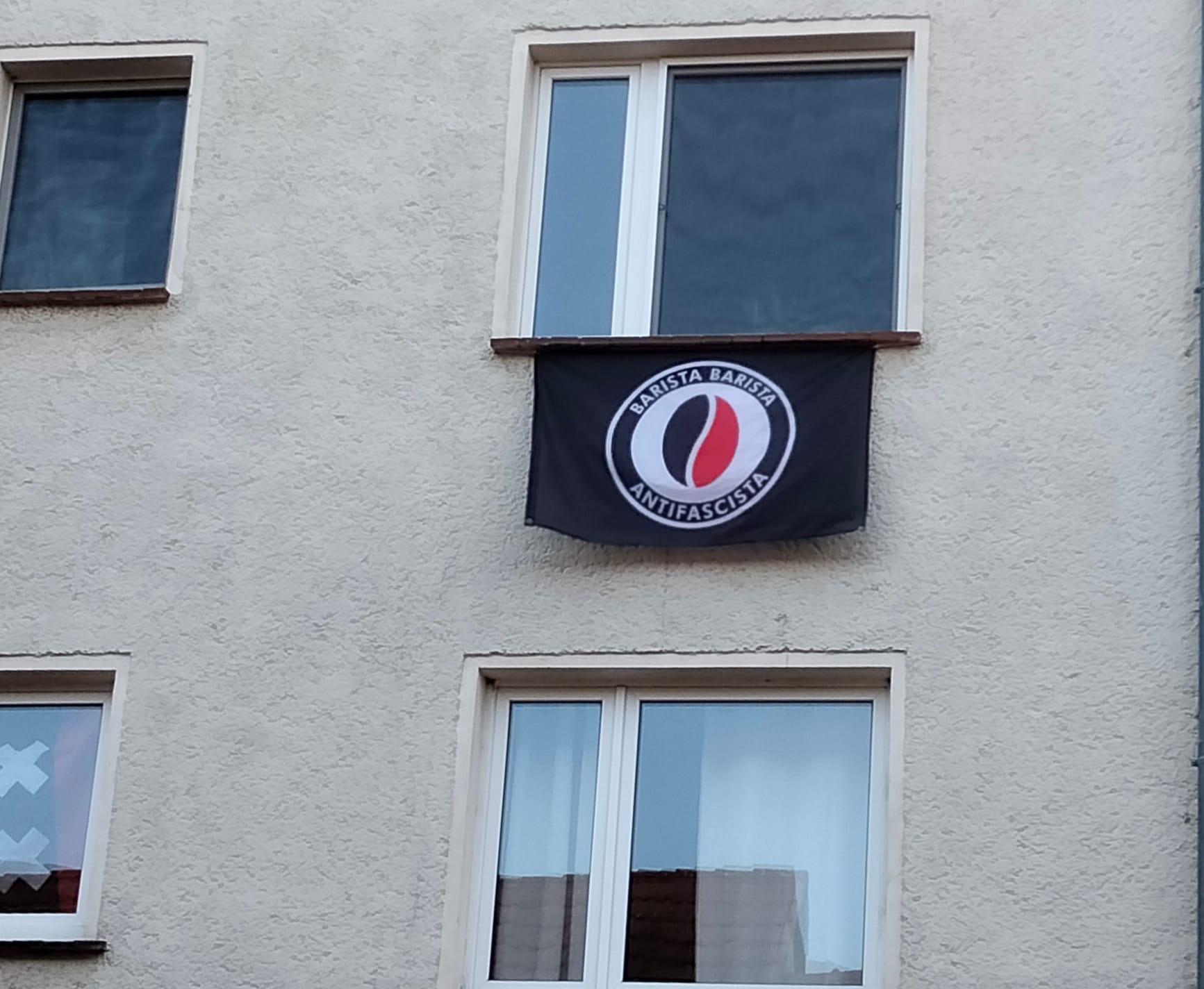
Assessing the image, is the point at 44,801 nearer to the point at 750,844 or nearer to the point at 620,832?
the point at 620,832

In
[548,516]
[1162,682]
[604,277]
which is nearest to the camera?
[1162,682]

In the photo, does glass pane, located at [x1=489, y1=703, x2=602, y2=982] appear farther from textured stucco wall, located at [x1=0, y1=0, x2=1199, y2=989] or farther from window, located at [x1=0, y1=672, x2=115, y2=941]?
window, located at [x1=0, y1=672, x2=115, y2=941]

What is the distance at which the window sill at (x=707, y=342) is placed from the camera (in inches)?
415

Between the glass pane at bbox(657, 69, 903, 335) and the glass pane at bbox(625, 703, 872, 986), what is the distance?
5.71 feet

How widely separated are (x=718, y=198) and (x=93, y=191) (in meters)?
2.89

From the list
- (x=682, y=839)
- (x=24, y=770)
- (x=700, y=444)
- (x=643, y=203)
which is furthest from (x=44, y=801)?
(x=643, y=203)

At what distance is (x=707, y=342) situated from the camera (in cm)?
1066

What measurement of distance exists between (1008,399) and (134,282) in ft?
13.0

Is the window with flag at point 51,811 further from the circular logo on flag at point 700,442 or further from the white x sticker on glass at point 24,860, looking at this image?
the circular logo on flag at point 700,442

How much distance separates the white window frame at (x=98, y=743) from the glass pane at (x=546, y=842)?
158 centimetres

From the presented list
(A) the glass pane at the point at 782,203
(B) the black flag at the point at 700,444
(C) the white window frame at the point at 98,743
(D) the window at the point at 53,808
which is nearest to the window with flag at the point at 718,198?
(A) the glass pane at the point at 782,203

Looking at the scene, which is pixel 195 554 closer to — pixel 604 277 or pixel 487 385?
pixel 487 385

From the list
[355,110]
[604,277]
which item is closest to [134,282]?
[355,110]

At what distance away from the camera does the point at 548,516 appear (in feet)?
34.3
